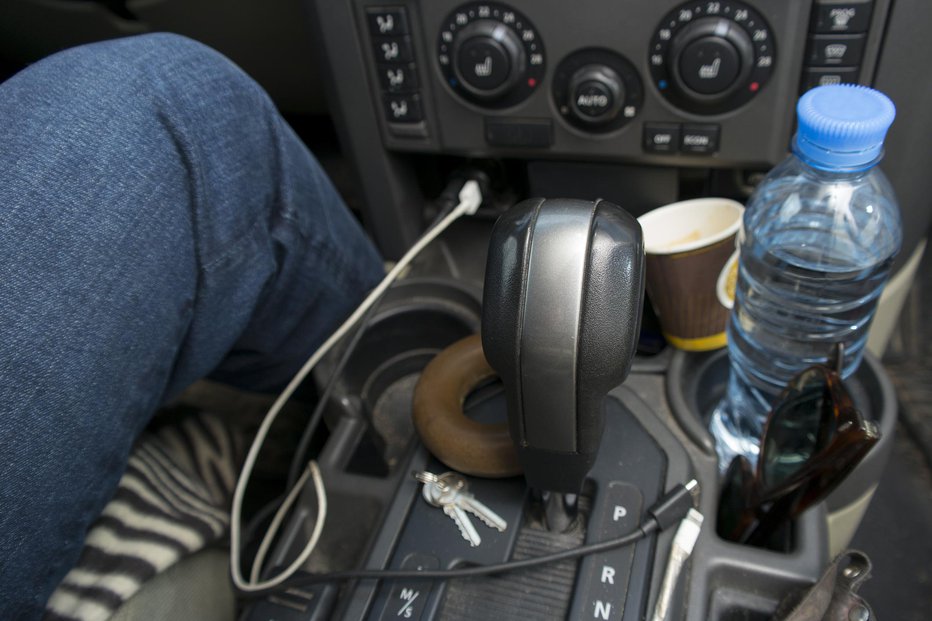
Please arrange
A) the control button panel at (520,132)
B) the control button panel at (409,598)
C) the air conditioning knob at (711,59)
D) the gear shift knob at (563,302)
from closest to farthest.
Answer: the gear shift knob at (563,302)
the control button panel at (409,598)
the air conditioning knob at (711,59)
the control button panel at (520,132)

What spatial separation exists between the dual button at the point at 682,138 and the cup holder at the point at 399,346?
0.21 meters

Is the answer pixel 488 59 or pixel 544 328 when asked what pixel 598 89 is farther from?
pixel 544 328

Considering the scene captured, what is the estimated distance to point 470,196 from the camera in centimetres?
79

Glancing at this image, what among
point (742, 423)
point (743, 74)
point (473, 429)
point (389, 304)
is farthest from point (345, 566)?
point (743, 74)

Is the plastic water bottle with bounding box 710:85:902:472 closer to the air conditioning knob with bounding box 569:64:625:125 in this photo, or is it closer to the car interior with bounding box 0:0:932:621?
the car interior with bounding box 0:0:932:621

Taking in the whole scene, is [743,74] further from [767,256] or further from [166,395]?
[166,395]

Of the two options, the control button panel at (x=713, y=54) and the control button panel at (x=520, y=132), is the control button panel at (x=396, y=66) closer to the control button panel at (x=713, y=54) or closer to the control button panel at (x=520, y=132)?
the control button panel at (x=520, y=132)

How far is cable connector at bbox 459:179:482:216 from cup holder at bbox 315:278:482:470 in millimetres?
123

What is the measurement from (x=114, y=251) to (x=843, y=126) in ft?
1.56

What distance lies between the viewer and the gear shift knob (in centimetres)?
36

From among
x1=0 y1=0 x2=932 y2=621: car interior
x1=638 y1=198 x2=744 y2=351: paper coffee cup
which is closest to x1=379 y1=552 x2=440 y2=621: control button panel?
x1=0 y1=0 x2=932 y2=621: car interior

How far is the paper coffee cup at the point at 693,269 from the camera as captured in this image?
0.56 m

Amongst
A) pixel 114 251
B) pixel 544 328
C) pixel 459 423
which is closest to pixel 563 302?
pixel 544 328

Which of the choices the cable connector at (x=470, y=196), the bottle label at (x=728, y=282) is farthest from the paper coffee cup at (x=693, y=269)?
the cable connector at (x=470, y=196)
